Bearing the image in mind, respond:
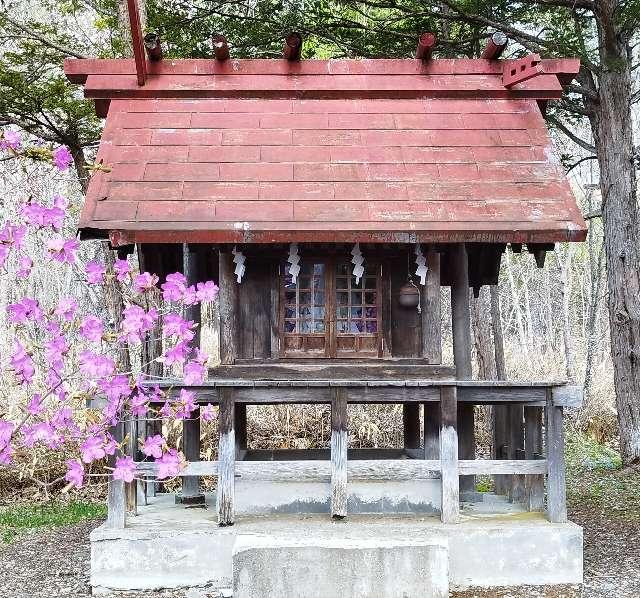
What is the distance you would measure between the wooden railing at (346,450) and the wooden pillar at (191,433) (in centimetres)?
76

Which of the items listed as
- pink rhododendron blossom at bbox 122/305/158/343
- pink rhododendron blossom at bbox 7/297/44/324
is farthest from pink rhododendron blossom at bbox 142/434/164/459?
pink rhododendron blossom at bbox 7/297/44/324

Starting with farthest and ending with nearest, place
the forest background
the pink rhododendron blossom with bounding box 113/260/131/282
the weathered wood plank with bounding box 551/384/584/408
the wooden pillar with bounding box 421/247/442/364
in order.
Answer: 1. the forest background
2. the wooden pillar with bounding box 421/247/442/364
3. the weathered wood plank with bounding box 551/384/584/408
4. the pink rhododendron blossom with bounding box 113/260/131/282

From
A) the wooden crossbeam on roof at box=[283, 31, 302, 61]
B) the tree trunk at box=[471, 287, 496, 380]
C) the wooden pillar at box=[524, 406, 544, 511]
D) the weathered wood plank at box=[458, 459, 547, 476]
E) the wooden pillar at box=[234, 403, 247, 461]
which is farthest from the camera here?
the tree trunk at box=[471, 287, 496, 380]

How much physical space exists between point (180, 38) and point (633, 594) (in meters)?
9.17

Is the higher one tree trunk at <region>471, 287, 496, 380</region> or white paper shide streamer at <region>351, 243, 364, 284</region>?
white paper shide streamer at <region>351, 243, 364, 284</region>

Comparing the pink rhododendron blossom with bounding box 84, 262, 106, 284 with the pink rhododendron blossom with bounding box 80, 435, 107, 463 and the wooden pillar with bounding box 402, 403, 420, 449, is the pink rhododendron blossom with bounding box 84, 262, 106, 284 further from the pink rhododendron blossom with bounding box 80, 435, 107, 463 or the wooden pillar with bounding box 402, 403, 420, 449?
the wooden pillar with bounding box 402, 403, 420, 449

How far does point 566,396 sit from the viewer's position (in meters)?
6.04

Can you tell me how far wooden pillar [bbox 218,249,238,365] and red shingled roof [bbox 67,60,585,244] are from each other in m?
0.48

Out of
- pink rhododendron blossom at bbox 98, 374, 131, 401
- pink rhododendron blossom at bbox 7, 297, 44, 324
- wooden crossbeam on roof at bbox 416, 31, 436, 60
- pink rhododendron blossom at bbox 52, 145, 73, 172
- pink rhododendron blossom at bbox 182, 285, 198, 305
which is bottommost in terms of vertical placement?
pink rhododendron blossom at bbox 98, 374, 131, 401

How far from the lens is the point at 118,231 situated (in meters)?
5.88

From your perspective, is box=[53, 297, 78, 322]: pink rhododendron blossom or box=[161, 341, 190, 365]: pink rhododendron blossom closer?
box=[53, 297, 78, 322]: pink rhododendron blossom

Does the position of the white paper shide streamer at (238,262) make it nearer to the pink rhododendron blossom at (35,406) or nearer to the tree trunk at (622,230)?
the pink rhododendron blossom at (35,406)

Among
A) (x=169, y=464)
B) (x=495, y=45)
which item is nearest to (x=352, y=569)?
(x=169, y=464)

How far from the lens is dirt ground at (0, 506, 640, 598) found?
584 cm
